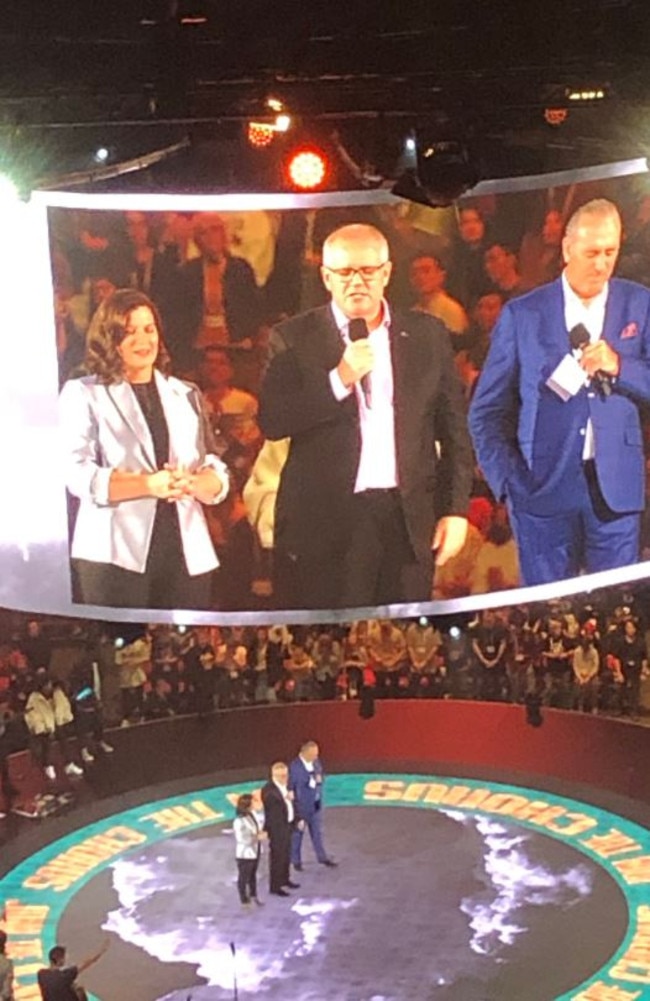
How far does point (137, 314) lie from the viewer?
920cm

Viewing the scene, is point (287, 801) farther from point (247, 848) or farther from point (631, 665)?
point (631, 665)

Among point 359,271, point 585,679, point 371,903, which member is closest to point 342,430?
point 359,271

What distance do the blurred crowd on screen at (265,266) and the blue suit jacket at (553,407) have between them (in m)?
0.13

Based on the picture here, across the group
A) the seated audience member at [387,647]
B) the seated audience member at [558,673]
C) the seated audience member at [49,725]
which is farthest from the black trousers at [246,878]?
the seated audience member at [558,673]

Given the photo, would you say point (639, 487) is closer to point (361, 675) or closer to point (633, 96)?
point (633, 96)

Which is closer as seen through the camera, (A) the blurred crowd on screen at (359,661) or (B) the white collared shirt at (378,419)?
(B) the white collared shirt at (378,419)

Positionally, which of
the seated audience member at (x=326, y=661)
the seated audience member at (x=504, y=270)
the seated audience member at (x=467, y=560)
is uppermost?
the seated audience member at (x=504, y=270)

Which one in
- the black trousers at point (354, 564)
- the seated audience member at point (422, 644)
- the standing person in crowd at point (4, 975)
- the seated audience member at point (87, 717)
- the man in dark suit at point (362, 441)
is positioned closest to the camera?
the standing person in crowd at point (4, 975)

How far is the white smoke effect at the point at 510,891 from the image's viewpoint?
8.92 meters

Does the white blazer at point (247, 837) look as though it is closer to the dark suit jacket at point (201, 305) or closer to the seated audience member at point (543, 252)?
the dark suit jacket at point (201, 305)

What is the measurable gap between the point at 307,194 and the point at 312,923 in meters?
4.84

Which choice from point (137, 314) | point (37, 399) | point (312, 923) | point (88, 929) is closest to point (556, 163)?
point (137, 314)

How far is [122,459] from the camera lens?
9.30m

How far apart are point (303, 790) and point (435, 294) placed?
12.0 feet
